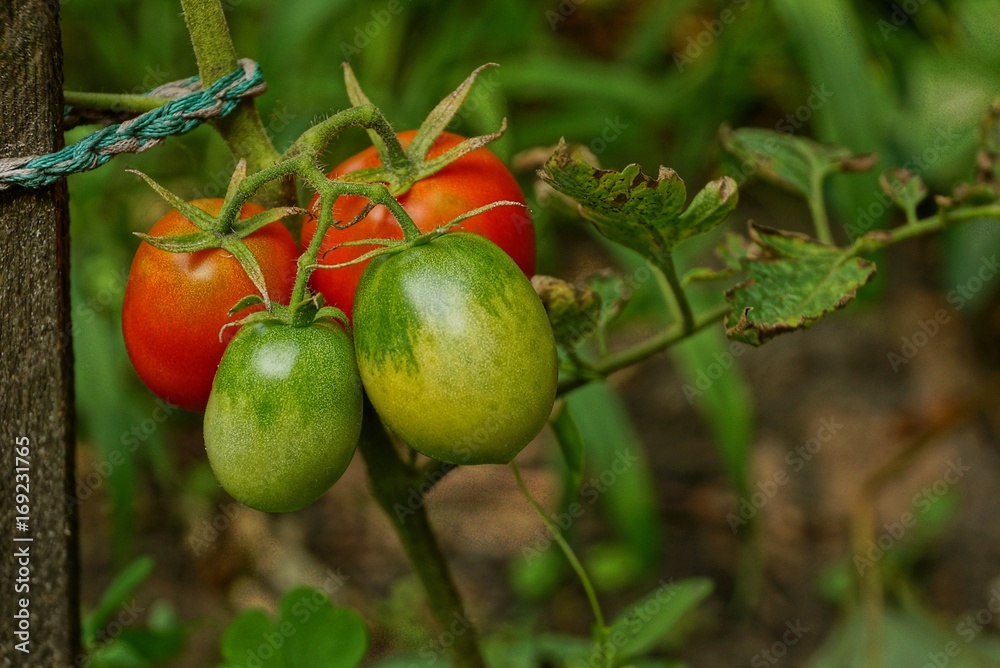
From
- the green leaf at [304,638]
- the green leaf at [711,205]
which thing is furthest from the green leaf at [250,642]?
the green leaf at [711,205]

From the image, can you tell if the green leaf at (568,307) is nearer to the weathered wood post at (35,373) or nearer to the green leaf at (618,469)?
the weathered wood post at (35,373)

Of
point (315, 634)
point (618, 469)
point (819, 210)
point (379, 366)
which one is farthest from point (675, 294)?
point (618, 469)

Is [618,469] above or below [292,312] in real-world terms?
below

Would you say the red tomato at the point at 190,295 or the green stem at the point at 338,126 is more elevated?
the green stem at the point at 338,126

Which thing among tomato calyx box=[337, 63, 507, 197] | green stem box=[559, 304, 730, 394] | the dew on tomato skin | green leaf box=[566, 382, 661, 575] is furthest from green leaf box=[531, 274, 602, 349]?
green leaf box=[566, 382, 661, 575]

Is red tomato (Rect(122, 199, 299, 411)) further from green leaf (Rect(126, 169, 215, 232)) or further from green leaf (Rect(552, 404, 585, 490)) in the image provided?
green leaf (Rect(552, 404, 585, 490))

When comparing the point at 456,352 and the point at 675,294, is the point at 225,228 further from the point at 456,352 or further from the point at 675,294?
the point at 675,294

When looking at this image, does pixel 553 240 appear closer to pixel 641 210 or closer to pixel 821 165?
pixel 821 165
